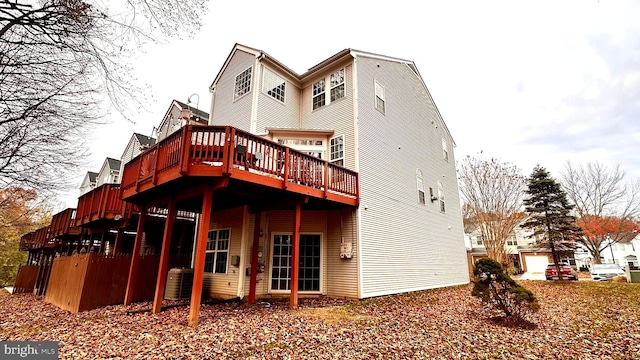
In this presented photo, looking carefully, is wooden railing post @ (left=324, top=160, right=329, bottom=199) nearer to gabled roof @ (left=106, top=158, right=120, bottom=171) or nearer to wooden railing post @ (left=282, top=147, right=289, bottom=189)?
wooden railing post @ (left=282, top=147, right=289, bottom=189)

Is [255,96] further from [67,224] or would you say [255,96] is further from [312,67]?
[67,224]

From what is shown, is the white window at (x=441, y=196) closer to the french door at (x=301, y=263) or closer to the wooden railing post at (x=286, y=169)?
the french door at (x=301, y=263)

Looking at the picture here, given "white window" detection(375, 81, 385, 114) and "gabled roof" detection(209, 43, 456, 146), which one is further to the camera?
"white window" detection(375, 81, 385, 114)

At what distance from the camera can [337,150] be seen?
38.7 ft

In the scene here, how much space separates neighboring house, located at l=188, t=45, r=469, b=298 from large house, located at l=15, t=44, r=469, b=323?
0.05 meters

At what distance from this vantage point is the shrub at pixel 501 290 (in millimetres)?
7316

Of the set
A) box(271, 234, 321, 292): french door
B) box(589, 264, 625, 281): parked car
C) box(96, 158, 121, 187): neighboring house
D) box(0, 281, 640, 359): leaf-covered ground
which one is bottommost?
box(0, 281, 640, 359): leaf-covered ground

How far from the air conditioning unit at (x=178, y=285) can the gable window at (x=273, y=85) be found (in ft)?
25.5

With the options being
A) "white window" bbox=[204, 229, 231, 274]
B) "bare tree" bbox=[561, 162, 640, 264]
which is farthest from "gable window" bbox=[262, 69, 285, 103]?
"bare tree" bbox=[561, 162, 640, 264]

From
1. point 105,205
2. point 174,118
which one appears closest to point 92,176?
point 174,118

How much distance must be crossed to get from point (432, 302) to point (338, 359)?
674 centimetres

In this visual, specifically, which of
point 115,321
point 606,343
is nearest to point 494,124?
point 606,343

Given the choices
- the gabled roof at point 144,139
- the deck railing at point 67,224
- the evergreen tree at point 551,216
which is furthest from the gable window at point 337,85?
the gabled roof at point 144,139

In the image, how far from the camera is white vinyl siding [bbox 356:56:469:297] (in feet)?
36.3
